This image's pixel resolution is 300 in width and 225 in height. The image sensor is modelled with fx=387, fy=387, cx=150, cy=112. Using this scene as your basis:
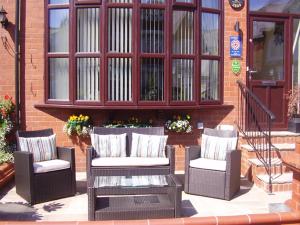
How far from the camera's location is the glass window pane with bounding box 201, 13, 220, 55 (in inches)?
270

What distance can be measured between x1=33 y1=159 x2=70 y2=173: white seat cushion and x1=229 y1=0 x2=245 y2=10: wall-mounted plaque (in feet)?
13.5

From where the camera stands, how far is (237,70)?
7137 millimetres

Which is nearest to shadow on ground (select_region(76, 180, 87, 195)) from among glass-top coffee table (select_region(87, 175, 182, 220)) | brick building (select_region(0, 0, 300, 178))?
brick building (select_region(0, 0, 300, 178))

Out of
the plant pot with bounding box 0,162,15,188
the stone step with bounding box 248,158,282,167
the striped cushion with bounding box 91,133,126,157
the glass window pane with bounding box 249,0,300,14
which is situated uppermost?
the glass window pane with bounding box 249,0,300,14

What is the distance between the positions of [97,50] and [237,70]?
2597 mm

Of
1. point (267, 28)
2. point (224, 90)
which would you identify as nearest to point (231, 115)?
point (224, 90)

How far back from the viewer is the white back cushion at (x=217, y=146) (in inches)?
222

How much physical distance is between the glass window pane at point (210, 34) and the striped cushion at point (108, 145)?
2.33 meters

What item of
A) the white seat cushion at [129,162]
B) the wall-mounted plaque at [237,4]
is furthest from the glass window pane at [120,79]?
the wall-mounted plaque at [237,4]

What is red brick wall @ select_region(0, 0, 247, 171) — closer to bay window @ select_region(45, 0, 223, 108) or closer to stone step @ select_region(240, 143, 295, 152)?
bay window @ select_region(45, 0, 223, 108)

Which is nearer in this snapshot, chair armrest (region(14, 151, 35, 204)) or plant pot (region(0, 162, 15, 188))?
chair armrest (region(14, 151, 35, 204))

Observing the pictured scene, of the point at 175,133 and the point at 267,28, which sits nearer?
the point at 175,133

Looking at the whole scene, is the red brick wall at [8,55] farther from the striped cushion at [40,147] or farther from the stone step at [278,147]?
the stone step at [278,147]

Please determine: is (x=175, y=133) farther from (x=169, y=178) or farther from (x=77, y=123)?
(x=169, y=178)
